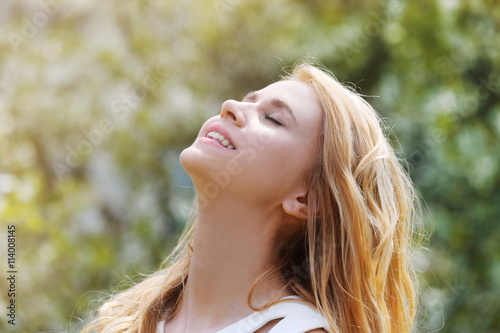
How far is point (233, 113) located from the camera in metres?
1.67

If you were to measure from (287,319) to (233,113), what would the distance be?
59cm

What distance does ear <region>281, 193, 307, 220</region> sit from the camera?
1.65 metres

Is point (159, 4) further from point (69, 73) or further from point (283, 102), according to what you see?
point (283, 102)

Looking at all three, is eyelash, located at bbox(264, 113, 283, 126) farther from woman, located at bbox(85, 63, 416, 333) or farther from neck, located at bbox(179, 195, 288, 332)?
neck, located at bbox(179, 195, 288, 332)

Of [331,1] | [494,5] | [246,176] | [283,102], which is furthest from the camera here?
[331,1]

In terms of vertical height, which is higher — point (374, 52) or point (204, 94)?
point (374, 52)

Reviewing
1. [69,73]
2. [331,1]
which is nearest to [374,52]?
[331,1]

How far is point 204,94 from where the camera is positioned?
4020 millimetres

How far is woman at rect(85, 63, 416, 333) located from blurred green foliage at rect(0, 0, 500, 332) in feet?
6.25

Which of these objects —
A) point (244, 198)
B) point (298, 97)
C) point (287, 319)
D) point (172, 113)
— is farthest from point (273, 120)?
point (172, 113)

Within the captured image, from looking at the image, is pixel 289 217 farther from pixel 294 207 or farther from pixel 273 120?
pixel 273 120

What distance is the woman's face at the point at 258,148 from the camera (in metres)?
1.58

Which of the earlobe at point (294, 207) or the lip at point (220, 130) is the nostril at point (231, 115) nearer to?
the lip at point (220, 130)

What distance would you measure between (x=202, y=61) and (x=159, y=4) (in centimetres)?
52
